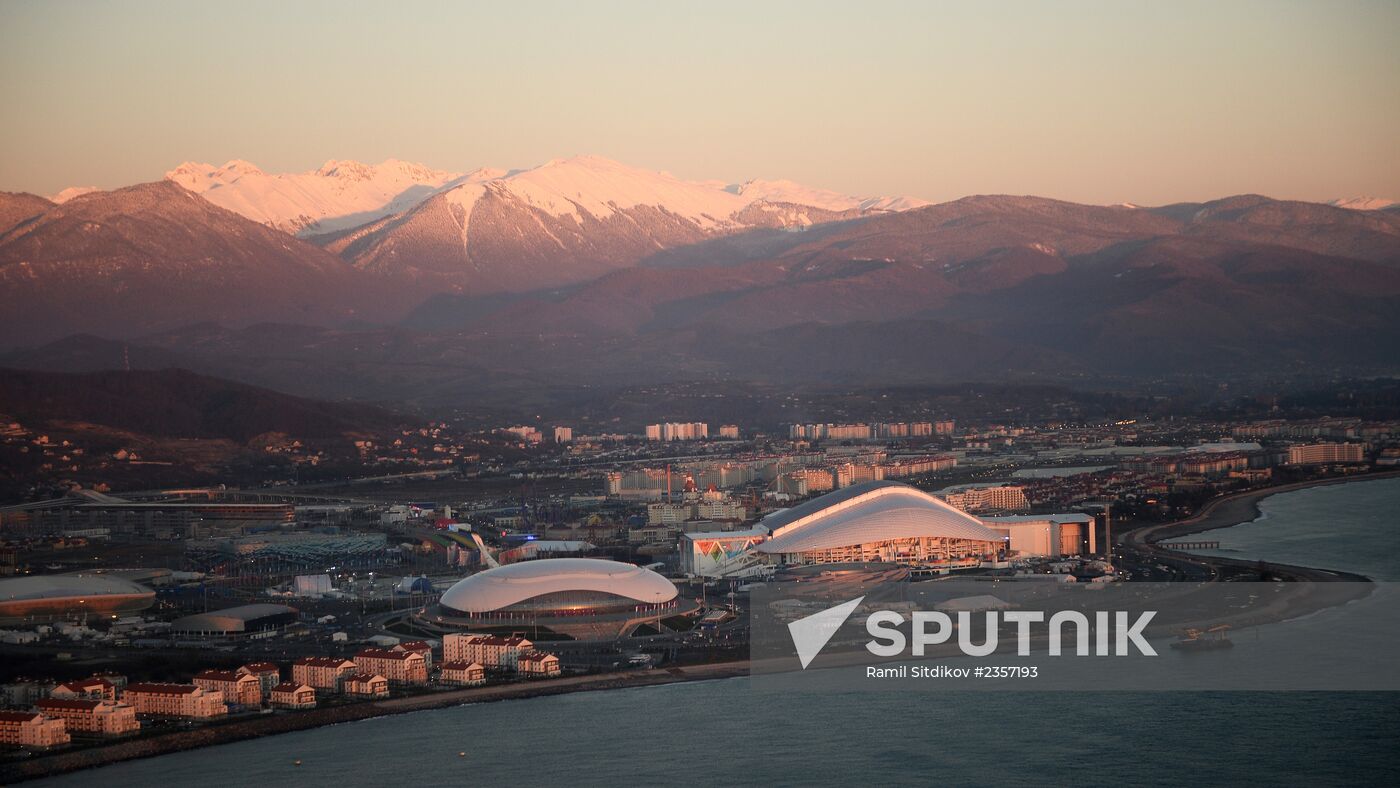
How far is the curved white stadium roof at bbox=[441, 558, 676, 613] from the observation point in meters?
21.3

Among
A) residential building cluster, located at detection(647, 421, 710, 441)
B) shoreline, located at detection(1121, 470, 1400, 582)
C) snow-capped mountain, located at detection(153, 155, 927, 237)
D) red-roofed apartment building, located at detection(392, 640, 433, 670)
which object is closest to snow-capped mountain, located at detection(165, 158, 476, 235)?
snow-capped mountain, located at detection(153, 155, 927, 237)

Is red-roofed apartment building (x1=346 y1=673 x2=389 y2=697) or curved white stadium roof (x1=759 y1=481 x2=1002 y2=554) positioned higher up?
curved white stadium roof (x1=759 y1=481 x2=1002 y2=554)

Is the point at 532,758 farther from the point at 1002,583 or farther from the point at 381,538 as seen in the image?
the point at 381,538

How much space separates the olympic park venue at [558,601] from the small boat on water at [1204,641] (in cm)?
547

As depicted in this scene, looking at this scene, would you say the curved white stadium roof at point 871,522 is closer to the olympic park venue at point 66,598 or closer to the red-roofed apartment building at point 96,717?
the olympic park venue at point 66,598

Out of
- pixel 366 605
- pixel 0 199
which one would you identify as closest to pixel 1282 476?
pixel 366 605

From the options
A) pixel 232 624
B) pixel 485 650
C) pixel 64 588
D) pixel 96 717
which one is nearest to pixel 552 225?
pixel 64 588

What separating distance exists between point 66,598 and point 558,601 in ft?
18.5

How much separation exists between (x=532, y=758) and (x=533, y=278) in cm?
8450

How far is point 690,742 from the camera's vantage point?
1531 centimetres

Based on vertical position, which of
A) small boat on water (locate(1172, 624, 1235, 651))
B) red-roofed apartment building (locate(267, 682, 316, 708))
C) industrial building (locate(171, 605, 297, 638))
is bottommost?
red-roofed apartment building (locate(267, 682, 316, 708))

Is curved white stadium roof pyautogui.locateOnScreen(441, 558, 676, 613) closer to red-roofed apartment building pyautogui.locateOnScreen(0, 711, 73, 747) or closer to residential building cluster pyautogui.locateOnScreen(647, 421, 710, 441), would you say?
red-roofed apartment building pyautogui.locateOnScreen(0, 711, 73, 747)

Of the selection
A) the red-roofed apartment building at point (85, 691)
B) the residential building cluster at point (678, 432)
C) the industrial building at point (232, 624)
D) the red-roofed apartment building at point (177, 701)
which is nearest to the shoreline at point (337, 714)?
the red-roofed apartment building at point (177, 701)

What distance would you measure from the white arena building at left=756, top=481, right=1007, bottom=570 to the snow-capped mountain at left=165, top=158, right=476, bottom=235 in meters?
74.8
